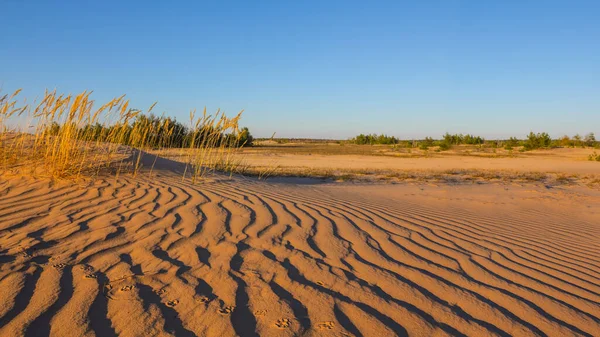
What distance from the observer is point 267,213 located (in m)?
4.21

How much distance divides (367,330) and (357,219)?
243cm

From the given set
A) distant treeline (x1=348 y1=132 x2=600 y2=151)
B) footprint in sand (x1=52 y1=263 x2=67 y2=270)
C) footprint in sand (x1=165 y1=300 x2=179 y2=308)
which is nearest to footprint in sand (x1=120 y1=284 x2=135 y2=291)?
footprint in sand (x1=165 y1=300 x2=179 y2=308)

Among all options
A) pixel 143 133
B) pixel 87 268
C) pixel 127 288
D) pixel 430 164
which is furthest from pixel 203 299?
pixel 430 164

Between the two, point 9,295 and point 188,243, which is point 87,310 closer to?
point 9,295

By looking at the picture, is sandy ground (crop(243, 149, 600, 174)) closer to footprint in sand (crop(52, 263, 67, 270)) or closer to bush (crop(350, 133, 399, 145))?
footprint in sand (crop(52, 263, 67, 270))

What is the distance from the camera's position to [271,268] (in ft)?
8.67

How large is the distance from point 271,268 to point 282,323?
2.41 ft

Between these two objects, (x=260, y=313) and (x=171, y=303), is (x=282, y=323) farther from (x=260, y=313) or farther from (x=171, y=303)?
(x=171, y=303)

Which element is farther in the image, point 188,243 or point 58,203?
point 58,203

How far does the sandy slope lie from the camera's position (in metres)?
1.96

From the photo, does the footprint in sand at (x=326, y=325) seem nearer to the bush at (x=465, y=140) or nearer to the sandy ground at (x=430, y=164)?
the sandy ground at (x=430, y=164)

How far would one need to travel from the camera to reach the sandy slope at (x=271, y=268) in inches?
77.2

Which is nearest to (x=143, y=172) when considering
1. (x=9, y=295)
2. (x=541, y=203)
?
(x=9, y=295)

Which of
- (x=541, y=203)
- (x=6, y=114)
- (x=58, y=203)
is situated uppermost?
(x=6, y=114)
